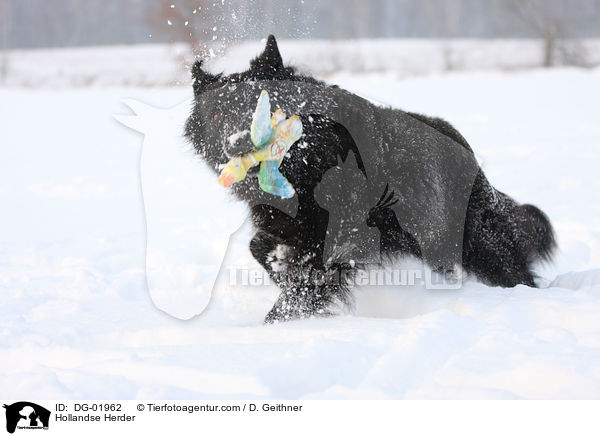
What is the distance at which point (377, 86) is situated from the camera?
1459cm

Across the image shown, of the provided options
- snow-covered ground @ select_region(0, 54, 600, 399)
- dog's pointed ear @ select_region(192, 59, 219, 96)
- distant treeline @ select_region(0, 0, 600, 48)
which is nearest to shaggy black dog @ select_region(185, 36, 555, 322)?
dog's pointed ear @ select_region(192, 59, 219, 96)

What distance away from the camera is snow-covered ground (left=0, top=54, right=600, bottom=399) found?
208 centimetres

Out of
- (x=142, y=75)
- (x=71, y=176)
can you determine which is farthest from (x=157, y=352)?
(x=142, y=75)

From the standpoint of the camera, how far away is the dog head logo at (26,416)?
6.37 feet

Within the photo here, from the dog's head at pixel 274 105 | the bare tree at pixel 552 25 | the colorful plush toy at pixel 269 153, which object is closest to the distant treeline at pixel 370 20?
the bare tree at pixel 552 25

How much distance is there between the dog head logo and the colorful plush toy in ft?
3.82

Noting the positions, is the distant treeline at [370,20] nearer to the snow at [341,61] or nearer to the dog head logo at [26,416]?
the snow at [341,61]

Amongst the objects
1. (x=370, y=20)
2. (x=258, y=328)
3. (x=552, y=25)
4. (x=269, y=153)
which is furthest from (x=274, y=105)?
(x=370, y=20)

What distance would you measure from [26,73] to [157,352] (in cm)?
2019

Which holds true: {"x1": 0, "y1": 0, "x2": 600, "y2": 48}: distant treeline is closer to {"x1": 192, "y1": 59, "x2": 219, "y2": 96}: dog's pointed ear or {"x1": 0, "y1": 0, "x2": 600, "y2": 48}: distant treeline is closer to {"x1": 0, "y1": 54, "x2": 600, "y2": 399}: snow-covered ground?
{"x1": 0, "y1": 54, "x2": 600, "y2": 399}: snow-covered ground

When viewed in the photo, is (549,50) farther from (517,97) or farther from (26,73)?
(26,73)

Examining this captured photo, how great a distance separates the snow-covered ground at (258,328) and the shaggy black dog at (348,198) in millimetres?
228

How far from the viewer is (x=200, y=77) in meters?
2.80

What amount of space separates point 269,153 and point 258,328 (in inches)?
33.3
